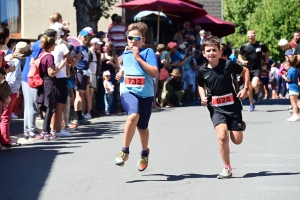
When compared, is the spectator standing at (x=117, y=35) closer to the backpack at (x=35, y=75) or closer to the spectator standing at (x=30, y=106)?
the spectator standing at (x=30, y=106)

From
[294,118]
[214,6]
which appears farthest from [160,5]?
[214,6]

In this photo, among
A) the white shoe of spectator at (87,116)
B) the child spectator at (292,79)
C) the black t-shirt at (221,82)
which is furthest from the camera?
the white shoe of spectator at (87,116)

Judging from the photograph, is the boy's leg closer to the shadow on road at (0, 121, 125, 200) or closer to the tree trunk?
the shadow on road at (0, 121, 125, 200)

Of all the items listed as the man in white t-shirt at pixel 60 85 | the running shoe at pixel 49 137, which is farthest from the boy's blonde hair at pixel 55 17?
the running shoe at pixel 49 137

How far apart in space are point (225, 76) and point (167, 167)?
5.09ft

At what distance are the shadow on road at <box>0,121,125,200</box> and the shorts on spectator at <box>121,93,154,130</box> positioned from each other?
1316mm

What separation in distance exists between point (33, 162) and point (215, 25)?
22.1 meters

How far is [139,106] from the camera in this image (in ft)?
31.1

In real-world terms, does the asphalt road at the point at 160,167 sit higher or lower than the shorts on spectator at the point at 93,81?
lower

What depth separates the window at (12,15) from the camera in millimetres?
24636

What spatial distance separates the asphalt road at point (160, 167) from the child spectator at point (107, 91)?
3.15 metres

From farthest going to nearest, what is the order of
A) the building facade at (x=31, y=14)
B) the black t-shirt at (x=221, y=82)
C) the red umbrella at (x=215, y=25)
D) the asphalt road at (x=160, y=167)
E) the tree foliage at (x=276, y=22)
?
the tree foliage at (x=276, y=22) → the red umbrella at (x=215, y=25) → the building facade at (x=31, y=14) → the black t-shirt at (x=221, y=82) → the asphalt road at (x=160, y=167)

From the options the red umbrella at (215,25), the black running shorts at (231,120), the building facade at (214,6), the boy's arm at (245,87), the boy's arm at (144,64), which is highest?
the building facade at (214,6)

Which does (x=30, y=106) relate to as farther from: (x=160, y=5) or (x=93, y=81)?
(x=160, y=5)
